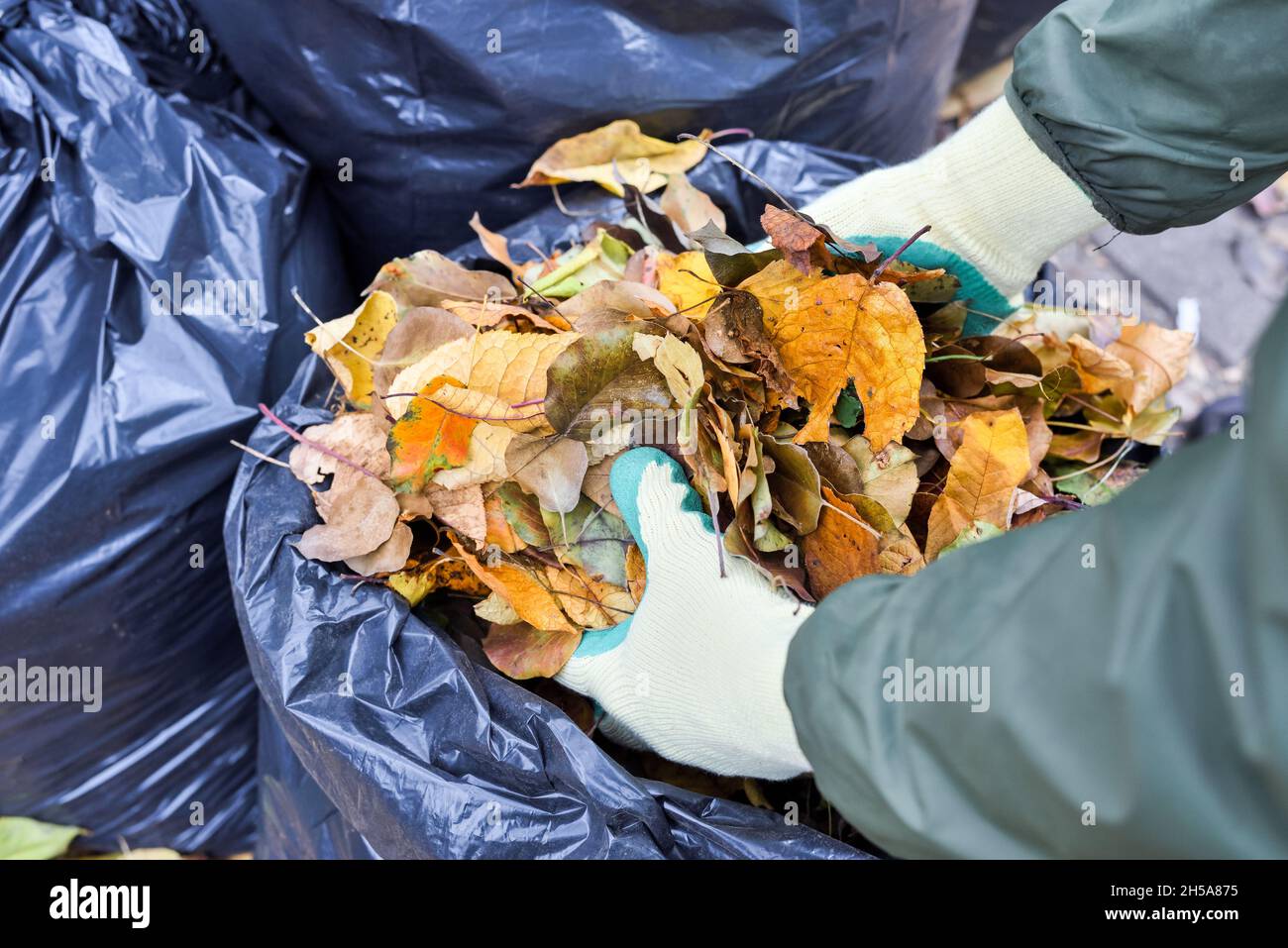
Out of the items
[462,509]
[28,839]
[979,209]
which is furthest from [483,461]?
[28,839]

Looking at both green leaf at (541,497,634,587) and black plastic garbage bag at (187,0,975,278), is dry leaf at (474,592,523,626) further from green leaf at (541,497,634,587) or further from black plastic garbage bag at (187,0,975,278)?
black plastic garbage bag at (187,0,975,278)

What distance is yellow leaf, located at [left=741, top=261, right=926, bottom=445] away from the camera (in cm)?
77

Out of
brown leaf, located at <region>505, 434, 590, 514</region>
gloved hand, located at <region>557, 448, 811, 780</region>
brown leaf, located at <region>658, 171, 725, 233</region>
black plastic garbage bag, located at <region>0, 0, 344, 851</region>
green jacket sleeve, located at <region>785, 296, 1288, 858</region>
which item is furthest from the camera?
brown leaf, located at <region>658, 171, 725, 233</region>

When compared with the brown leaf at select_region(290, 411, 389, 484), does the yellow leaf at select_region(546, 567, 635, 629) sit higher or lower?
lower

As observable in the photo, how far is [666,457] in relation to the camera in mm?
836

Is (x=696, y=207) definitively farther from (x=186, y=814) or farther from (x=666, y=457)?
(x=186, y=814)

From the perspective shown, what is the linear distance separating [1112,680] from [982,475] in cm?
45

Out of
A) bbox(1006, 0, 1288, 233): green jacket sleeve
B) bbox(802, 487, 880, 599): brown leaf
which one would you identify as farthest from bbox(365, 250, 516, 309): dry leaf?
bbox(1006, 0, 1288, 233): green jacket sleeve

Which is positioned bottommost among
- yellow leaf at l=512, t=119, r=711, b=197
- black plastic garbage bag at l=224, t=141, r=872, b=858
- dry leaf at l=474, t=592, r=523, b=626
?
black plastic garbage bag at l=224, t=141, r=872, b=858

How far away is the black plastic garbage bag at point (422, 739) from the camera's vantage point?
76 centimetres

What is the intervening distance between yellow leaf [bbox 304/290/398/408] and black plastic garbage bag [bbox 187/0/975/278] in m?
0.25

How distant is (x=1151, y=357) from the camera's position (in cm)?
104

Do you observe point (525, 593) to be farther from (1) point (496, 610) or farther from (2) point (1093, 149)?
(2) point (1093, 149)
